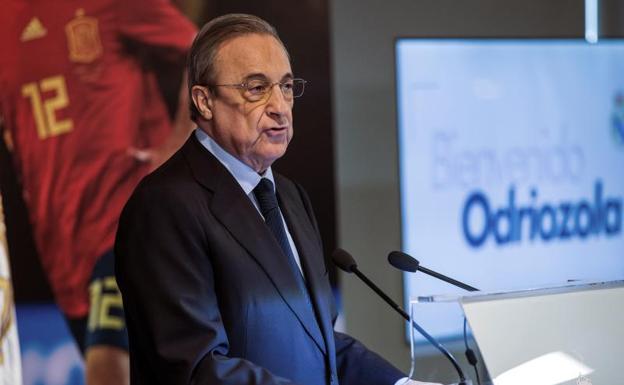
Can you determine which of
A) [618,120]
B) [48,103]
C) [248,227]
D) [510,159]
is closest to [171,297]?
[248,227]

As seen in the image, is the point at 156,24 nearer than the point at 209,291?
No

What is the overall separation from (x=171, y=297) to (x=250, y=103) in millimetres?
461

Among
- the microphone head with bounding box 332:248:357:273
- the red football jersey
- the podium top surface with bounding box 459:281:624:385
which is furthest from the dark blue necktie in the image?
the red football jersey

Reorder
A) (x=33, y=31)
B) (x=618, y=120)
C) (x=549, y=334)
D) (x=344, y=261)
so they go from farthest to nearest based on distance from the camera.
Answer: (x=618, y=120)
(x=33, y=31)
(x=344, y=261)
(x=549, y=334)

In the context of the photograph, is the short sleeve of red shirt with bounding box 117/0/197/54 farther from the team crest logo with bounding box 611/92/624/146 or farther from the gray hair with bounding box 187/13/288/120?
the team crest logo with bounding box 611/92/624/146

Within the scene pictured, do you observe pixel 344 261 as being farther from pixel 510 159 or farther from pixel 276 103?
pixel 510 159

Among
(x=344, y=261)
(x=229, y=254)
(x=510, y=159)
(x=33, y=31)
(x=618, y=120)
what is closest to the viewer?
(x=229, y=254)

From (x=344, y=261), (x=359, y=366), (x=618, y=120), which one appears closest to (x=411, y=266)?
(x=344, y=261)

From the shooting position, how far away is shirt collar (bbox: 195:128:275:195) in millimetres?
2006

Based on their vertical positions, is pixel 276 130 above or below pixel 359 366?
above

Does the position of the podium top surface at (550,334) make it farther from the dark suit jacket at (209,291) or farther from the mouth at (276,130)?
the mouth at (276,130)

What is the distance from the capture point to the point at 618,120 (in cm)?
487

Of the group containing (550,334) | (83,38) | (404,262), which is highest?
(83,38)

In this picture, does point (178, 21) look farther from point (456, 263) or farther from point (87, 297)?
point (456, 263)
